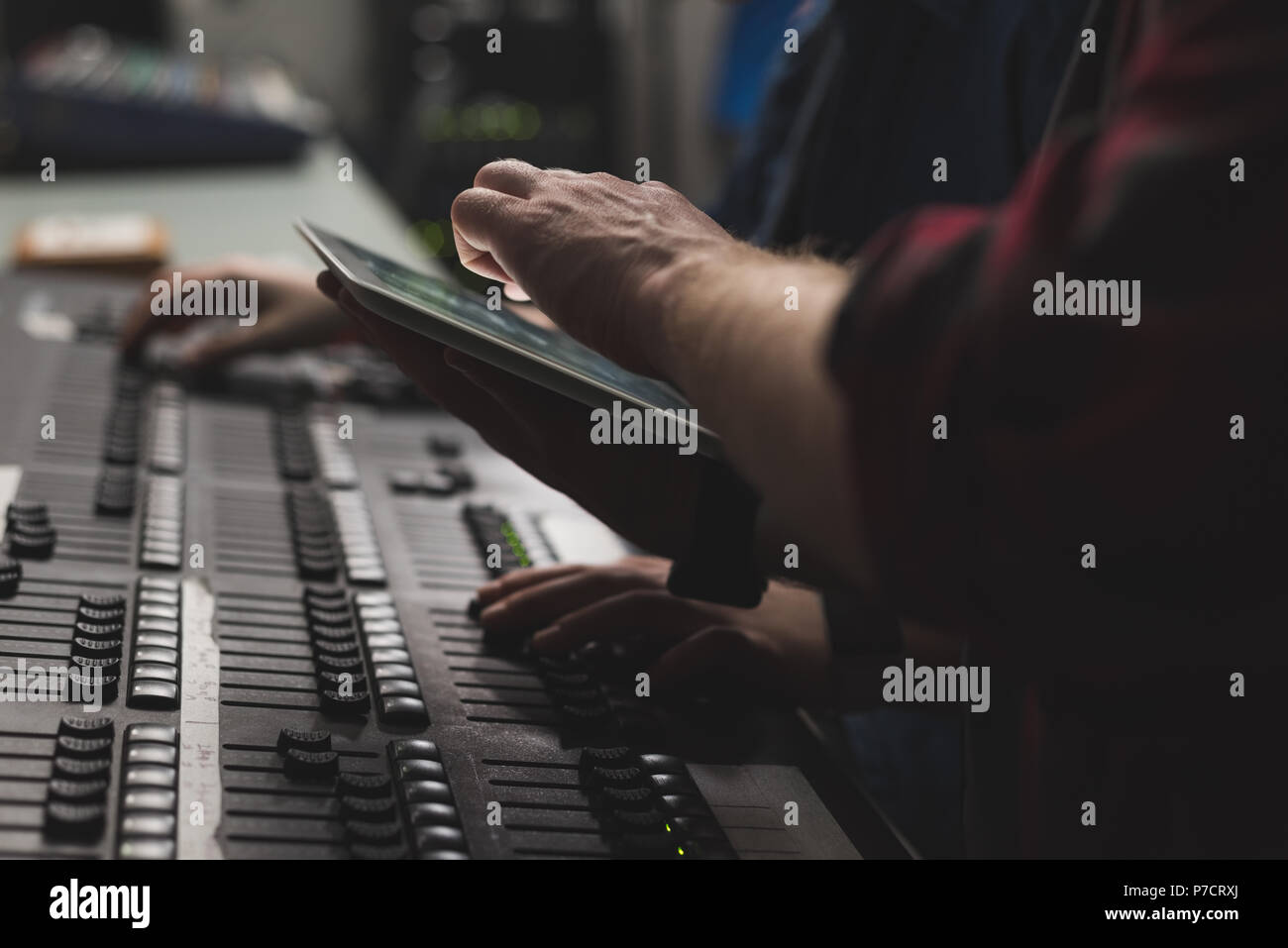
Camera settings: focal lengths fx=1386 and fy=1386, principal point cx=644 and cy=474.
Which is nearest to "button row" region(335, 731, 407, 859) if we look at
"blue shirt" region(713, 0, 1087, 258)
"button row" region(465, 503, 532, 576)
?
"button row" region(465, 503, 532, 576)

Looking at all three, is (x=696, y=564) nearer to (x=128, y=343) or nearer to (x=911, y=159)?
(x=911, y=159)

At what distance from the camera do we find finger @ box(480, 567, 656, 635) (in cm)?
76

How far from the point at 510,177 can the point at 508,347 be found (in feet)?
0.28

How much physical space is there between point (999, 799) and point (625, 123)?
3920 mm

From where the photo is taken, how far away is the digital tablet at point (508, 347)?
62 centimetres

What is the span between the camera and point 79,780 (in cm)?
52

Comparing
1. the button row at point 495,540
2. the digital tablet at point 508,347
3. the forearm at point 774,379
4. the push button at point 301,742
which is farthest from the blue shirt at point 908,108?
the push button at point 301,742

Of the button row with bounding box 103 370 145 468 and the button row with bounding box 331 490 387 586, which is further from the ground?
the button row with bounding box 103 370 145 468

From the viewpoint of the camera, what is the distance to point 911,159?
117cm

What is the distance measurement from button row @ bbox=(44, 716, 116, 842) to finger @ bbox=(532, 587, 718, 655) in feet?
0.81

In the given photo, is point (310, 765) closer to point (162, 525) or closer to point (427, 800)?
point (427, 800)

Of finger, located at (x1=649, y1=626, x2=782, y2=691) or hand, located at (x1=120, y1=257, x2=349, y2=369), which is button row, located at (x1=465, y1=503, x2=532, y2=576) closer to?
finger, located at (x1=649, y1=626, x2=782, y2=691)

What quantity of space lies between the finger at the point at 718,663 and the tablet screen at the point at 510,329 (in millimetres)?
143
